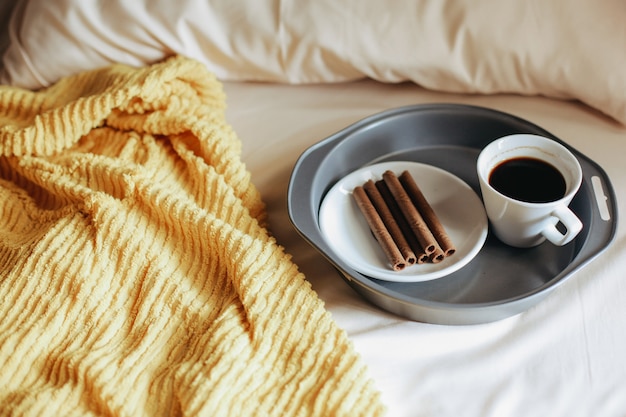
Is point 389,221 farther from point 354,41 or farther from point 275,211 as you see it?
point 354,41

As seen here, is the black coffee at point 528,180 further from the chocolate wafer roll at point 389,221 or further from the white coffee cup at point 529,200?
the chocolate wafer roll at point 389,221

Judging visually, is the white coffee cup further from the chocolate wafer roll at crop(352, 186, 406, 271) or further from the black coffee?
the chocolate wafer roll at crop(352, 186, 406, 271)

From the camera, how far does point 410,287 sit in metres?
0.72

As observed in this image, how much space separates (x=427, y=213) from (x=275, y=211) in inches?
7.7

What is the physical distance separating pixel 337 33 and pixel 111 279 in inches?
17.4

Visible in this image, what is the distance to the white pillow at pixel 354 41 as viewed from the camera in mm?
819

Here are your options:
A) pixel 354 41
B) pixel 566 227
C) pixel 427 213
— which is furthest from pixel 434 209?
pixel 354 41

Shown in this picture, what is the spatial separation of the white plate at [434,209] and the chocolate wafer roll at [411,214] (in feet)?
0.08

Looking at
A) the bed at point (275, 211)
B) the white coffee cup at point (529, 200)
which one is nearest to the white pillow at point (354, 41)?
the bed at point (275, 211)

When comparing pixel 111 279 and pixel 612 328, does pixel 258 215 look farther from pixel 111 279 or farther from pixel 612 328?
pixel 612 328

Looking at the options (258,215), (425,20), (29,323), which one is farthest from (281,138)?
(29,323)

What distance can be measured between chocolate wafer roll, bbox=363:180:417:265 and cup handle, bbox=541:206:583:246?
0.15m

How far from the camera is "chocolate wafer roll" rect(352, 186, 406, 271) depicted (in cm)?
71

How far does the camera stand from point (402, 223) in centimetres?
76
